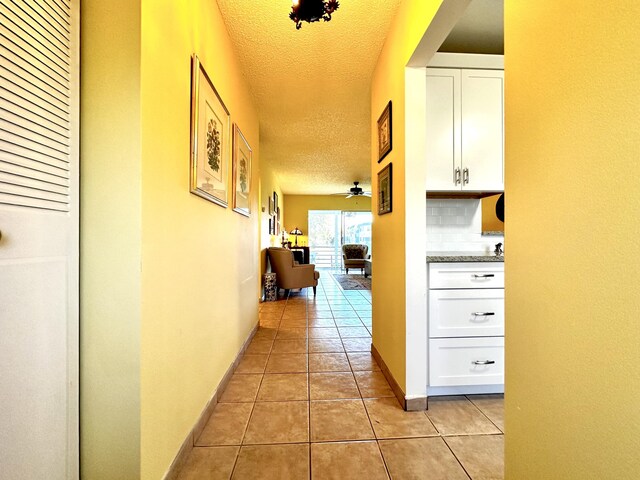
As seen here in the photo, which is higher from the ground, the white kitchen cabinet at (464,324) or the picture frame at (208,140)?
the picture frame at (208,140)

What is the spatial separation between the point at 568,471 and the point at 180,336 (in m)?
1.37

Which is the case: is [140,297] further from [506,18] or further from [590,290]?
[506,18]

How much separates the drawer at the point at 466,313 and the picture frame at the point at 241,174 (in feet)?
5.29

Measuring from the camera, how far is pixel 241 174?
2447mm

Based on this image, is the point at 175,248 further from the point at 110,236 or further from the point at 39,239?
the point at 39,239

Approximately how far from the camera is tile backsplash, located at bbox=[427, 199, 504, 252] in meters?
2.41

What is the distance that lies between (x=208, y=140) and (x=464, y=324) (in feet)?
6.32

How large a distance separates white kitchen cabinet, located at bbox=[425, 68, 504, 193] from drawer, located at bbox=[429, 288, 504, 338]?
76cm

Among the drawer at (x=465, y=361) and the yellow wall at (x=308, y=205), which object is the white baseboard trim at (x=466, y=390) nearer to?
the drawer at (x=465, y=361)

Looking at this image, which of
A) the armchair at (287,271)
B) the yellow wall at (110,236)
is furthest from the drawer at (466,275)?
the armchair at (287,271)

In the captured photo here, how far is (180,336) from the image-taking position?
131 centimetres

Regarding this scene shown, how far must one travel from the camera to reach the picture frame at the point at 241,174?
222 centimetres

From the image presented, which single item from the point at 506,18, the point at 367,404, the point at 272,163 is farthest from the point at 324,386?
the point at 272,163

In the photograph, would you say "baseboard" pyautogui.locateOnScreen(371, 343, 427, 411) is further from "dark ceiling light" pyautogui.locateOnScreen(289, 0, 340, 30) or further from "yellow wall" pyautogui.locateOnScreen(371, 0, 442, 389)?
"dark ceiling light" pyautogui.locateOnScreen(289, 0, 340, 30)
